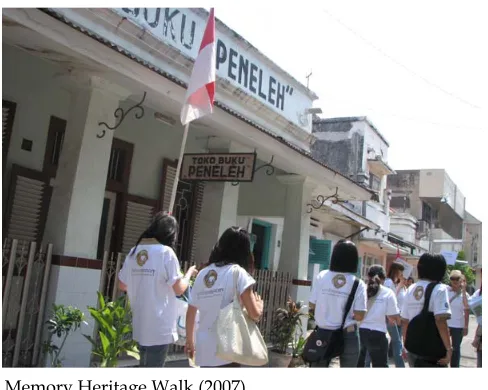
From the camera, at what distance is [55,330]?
464cm

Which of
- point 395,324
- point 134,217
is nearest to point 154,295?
point 395,324

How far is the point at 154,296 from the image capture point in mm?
3568

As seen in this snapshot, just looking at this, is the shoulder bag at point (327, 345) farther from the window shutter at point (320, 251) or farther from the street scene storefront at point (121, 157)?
the window shutter at point (320, 251)

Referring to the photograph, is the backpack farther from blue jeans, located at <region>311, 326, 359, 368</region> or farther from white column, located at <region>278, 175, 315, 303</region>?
white column, located at <region>278, 175, 315, 303</region>

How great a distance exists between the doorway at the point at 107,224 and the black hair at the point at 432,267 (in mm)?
4629

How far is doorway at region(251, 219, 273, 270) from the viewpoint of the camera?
1240cm

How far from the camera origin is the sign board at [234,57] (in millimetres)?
7145

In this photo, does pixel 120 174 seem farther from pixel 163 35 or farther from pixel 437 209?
pixel 437 209

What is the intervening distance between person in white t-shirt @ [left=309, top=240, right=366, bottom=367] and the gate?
8.85 feet

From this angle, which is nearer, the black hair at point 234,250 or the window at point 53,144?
the black hair at point 234,250

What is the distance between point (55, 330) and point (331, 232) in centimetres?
1343

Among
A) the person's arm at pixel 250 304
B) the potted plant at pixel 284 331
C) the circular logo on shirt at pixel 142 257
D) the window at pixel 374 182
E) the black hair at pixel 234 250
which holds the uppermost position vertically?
the window at pixel 374 182

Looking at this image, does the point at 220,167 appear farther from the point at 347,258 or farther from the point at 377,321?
the point at 377,321

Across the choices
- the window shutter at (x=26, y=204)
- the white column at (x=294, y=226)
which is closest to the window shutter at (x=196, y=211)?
the white column at (x=294, y=226)
